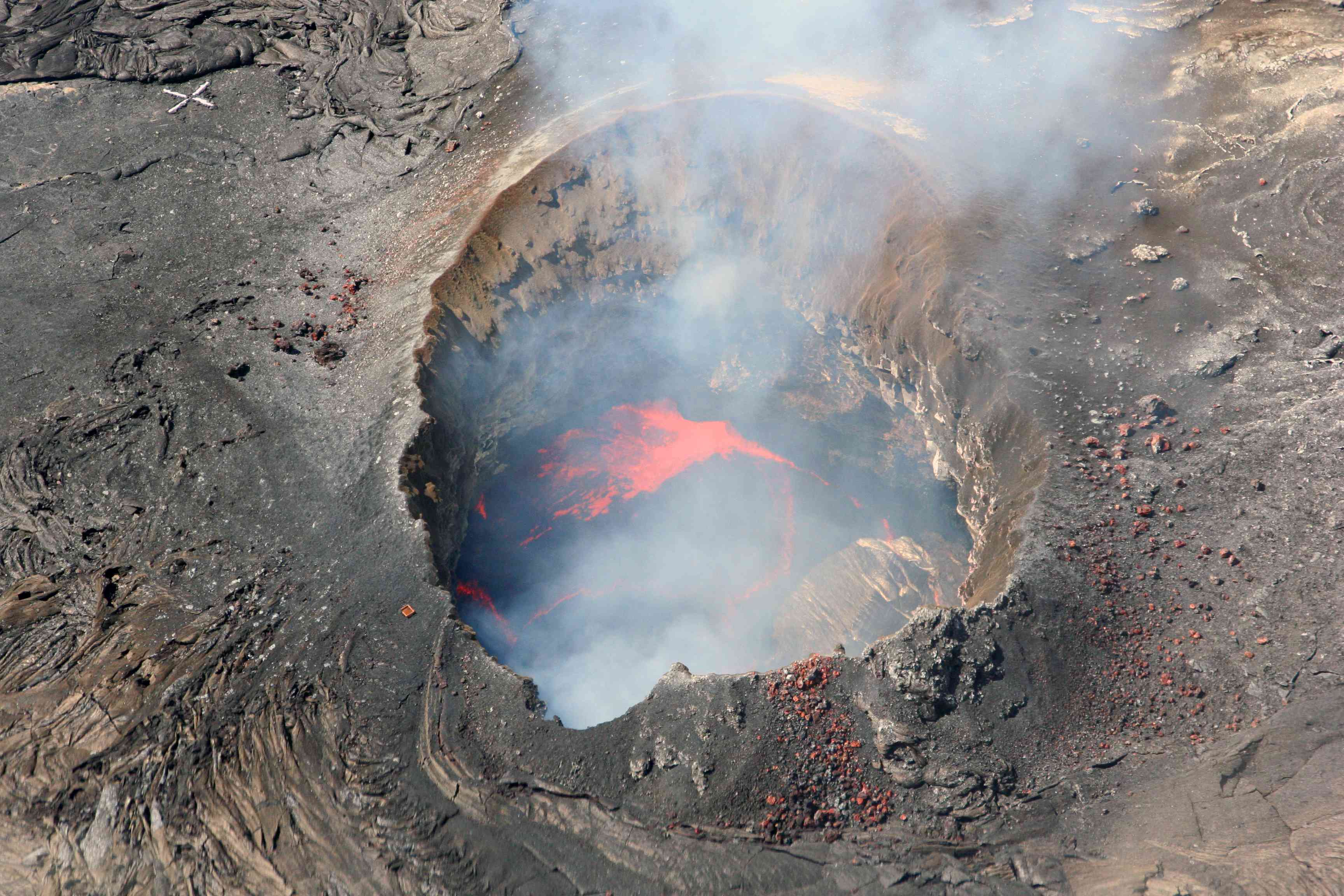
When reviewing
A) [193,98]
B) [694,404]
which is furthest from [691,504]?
[193,98]

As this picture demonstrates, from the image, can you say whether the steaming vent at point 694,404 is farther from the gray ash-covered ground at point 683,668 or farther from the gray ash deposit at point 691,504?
the gray ash-covered ground at point 683,668

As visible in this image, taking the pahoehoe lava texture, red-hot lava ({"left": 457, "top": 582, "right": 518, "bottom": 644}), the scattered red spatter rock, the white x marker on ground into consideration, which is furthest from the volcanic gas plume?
the white x marker on ground

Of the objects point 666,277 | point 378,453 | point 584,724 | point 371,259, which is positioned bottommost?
point 584,724

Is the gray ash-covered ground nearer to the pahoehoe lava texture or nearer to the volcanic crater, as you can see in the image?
the volcanic crater

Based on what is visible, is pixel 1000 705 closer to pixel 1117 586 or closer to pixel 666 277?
pixel 1117 586

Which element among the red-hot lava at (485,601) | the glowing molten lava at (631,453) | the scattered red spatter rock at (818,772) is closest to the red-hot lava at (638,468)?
the glowing molten lava at (631,453)

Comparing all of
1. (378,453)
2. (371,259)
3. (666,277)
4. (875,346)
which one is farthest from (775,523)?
(371,259)

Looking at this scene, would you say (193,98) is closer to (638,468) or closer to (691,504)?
(638,468)
